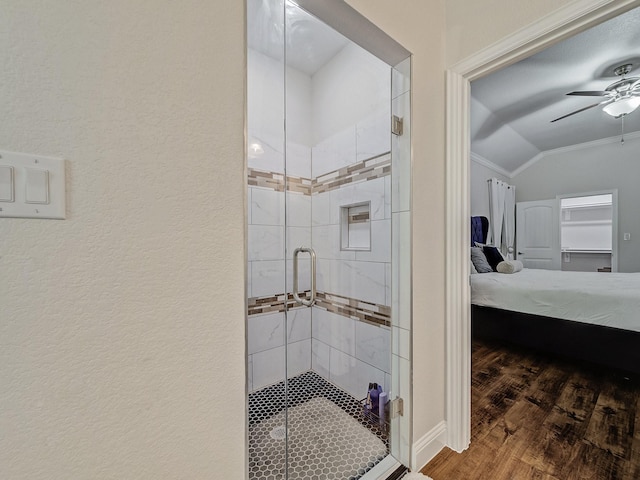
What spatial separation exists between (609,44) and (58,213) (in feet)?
13.3

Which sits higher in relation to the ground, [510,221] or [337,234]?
[510,221]

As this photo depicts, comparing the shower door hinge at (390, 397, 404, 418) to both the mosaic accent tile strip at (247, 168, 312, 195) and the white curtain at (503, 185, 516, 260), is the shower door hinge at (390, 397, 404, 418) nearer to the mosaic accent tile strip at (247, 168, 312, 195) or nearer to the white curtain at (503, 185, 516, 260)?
the mosaic accent tile strip at (247, 168, 312, 195)

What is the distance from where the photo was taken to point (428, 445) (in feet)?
4.75

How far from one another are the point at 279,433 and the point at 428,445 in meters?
0.85

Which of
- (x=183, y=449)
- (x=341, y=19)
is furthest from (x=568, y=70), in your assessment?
(x=183, y=449)

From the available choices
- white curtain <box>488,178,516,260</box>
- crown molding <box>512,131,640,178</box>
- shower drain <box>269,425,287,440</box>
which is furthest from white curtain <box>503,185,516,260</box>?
shower drain <box>269,425,287,440</box>

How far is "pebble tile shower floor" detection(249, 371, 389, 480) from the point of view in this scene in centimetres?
141

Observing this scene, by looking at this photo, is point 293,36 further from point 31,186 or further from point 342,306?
point 342,306

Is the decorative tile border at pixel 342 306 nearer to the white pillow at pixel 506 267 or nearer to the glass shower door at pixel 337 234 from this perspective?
the glass shower door at pixel 337 234

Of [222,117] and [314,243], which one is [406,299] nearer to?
[314,243]

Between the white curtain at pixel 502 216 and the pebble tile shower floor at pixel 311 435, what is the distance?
4507 millimetres

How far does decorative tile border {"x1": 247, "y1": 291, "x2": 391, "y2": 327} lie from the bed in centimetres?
193

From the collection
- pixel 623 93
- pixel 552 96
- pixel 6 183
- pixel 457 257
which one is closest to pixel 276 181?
pixel 457 257

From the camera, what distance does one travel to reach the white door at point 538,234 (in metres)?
5.27
